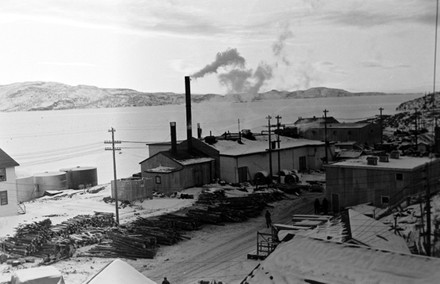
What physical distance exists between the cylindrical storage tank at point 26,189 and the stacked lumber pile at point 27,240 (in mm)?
11480

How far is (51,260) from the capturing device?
15.0 m

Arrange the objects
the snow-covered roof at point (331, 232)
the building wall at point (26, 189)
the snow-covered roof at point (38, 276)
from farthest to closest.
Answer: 1. the building wall at point (26, 189)
2. the snow-covered roof at point (331, 232)
3. the snow-covered roof at point (38, 276)

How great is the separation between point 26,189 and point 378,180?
75.7ft

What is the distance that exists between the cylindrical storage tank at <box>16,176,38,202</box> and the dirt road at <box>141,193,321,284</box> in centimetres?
1638

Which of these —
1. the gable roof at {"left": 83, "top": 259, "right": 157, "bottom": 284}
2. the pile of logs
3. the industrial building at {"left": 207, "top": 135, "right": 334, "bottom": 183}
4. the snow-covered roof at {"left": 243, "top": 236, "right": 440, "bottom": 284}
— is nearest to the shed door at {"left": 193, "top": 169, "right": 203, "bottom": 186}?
the industrial building at {"left": 207, "top": 135, "right": 334, "bottom": 183}

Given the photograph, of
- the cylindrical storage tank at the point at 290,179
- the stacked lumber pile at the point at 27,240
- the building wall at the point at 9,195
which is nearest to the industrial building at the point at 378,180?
the cylindrical storage tank at the point at 290,179

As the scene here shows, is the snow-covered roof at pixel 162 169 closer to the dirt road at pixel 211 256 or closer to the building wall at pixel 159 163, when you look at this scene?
the building wall at pixel 159 163

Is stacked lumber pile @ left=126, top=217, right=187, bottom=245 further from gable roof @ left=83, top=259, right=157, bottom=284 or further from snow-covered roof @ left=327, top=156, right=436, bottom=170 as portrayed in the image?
snow-covered roof @ left=327, top=156, right=436, bottom=170

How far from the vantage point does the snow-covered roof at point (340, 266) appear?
776 cm

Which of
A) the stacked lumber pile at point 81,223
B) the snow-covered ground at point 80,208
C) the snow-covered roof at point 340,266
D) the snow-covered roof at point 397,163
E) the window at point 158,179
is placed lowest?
the snow-covered ground at point 80,208

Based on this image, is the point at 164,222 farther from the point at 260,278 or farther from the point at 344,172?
the point at 260,278

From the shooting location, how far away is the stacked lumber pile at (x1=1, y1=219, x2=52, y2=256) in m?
16.0

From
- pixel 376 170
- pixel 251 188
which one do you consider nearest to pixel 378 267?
pixel 376 170

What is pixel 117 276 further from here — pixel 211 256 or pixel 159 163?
pixel 159 163
